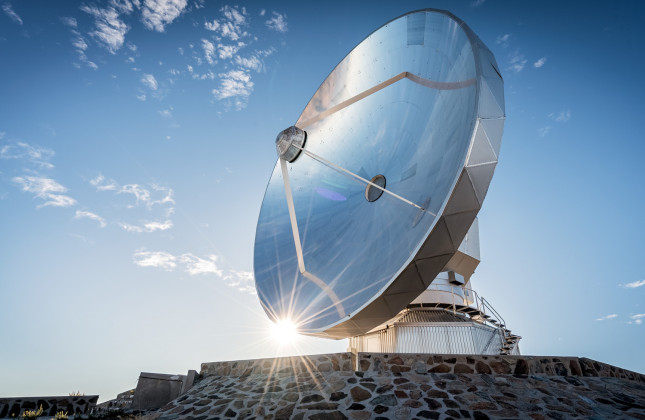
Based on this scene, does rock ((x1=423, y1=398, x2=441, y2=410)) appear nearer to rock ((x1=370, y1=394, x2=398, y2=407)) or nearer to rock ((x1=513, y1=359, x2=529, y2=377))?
rock ((x1=370, y1=394, x2=398, y2=407))

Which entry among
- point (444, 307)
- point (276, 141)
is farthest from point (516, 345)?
point (276, 141)

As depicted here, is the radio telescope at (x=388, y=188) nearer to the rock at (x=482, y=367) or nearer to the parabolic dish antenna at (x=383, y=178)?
the parabolic dish antenna at (x=383, y=178)

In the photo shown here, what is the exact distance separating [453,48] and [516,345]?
17110 millimetres

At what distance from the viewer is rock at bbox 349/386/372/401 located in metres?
6.24

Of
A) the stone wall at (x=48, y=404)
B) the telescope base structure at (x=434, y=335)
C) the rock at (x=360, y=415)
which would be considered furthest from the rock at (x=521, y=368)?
the stone wall at (x=48, y=404)

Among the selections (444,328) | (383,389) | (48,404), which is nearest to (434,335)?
(444,328)

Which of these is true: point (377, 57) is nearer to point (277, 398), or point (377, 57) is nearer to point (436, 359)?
point (436, 359)

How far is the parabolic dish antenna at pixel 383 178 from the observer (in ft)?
22.3

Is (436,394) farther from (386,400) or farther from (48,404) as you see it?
(48,404)

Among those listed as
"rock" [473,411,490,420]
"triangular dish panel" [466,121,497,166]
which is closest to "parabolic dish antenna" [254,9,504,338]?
"triangular dish panel" [466,121,497,166]

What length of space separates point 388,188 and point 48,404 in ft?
41.7

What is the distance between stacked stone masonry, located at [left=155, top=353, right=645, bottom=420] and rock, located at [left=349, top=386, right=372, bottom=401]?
17 mm

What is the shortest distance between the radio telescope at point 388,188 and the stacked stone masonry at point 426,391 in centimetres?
132

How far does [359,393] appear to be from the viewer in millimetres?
6367
